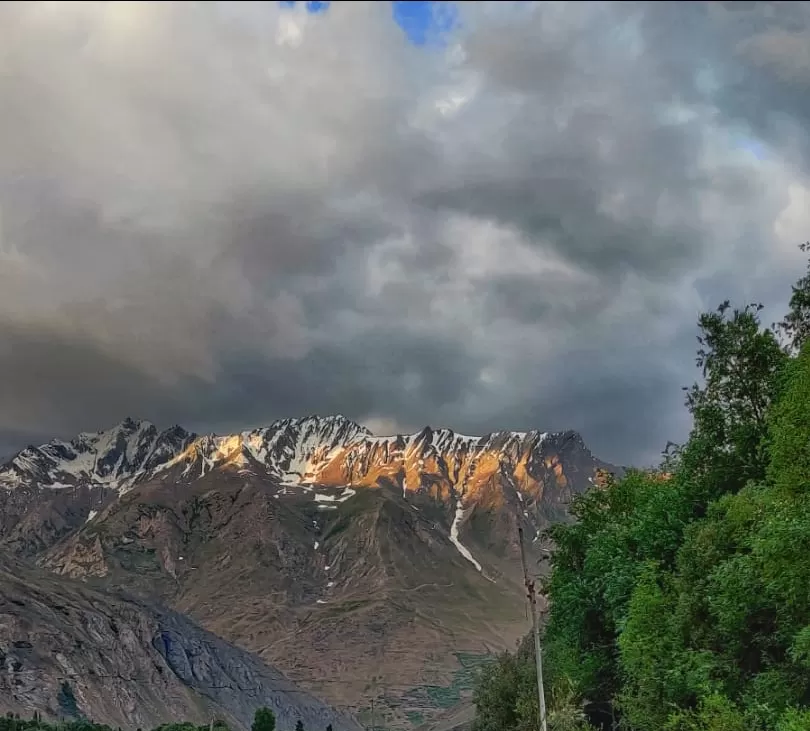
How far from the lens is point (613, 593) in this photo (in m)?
51.4

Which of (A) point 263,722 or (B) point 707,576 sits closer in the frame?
(B) point 707,576

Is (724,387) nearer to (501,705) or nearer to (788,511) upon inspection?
(788,511)

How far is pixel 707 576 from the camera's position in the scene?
40688 millimetres

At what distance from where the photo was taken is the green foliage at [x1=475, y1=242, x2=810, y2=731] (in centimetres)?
3434

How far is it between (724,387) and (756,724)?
20.3m

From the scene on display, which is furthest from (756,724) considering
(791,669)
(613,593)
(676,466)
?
(676,466)

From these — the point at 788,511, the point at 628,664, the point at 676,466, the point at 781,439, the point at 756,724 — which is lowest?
the point at 756,724

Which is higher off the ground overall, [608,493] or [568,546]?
[608,493]

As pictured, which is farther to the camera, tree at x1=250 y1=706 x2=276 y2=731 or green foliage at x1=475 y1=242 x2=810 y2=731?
tree at x1=250 y1=706 x2=276 y2=731

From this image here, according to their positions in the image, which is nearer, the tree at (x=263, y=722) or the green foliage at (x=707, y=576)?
the green foliage at (x=707, y=576)

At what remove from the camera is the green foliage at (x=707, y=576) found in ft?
113

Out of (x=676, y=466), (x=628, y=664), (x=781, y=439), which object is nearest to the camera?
(x=781, y=439)

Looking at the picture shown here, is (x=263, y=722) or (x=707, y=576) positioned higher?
(x=263, y=722)

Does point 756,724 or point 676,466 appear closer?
point 756,724
